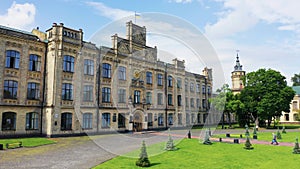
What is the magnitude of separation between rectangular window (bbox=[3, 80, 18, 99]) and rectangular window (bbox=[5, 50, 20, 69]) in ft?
6.97

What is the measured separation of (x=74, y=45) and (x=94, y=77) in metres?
5.81

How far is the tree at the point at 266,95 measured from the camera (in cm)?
5325

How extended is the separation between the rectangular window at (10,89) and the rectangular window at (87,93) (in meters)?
9.15

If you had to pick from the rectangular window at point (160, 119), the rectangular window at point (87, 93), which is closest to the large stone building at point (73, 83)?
the rectangular window at point (87, 93)

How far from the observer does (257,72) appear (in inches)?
2323

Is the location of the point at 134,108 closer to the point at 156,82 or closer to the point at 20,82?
the point at 156,82

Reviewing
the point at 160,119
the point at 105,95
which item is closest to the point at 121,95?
the point at 105,95

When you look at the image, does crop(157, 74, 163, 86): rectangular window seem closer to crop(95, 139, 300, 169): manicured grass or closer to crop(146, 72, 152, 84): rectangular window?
crop(146, 72, 152, 84): rectangular window

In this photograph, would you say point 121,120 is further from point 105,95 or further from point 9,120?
point 9,120

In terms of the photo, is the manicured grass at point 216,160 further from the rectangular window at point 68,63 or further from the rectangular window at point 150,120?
the rectangular window at point 150,120

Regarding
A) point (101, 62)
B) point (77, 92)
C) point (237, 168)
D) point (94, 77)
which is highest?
point (101, 62)

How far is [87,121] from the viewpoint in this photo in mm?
35062

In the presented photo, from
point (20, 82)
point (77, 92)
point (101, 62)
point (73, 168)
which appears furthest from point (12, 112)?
point (73, 168)

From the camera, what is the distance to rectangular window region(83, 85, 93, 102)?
3544 cm
